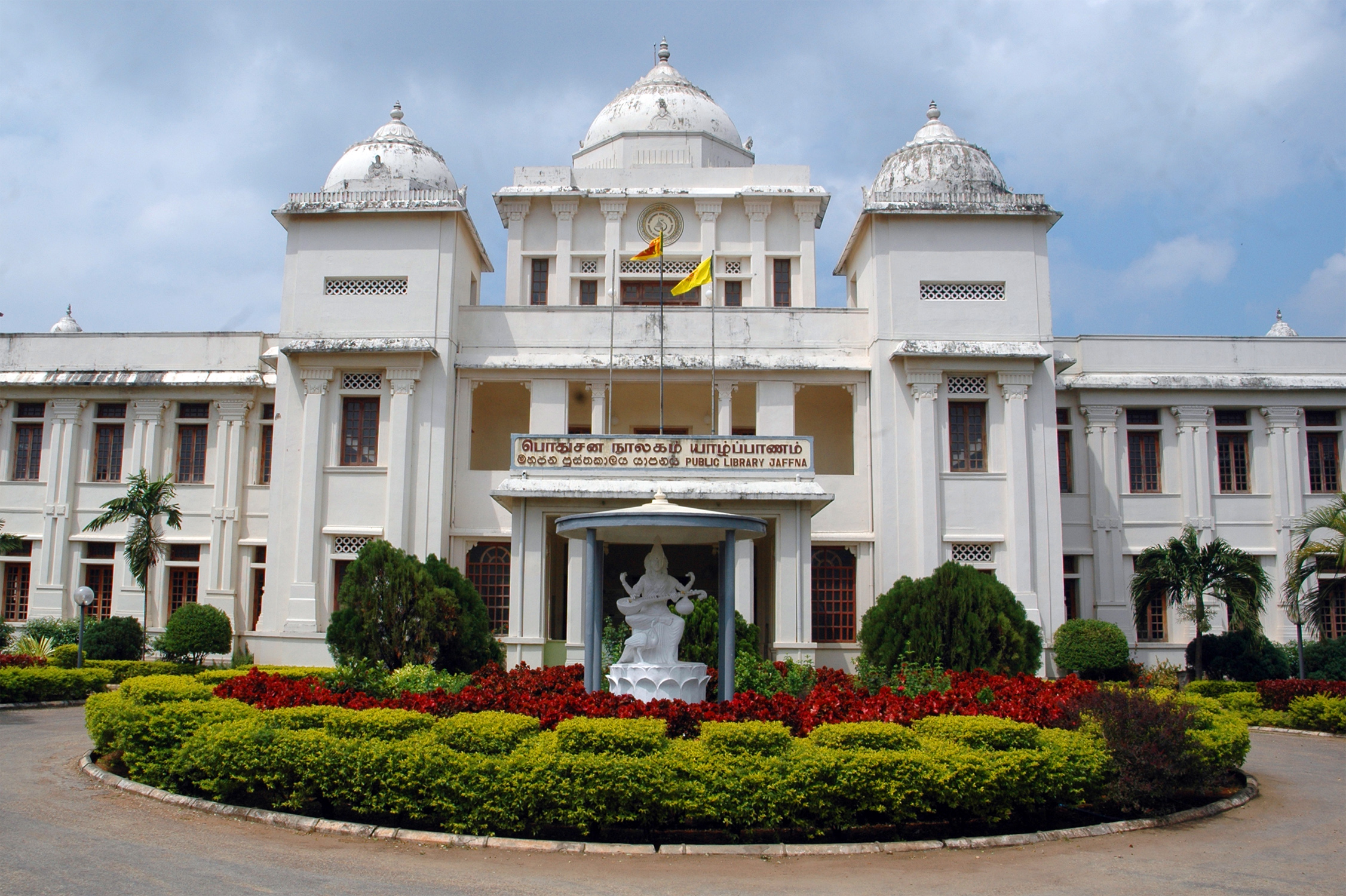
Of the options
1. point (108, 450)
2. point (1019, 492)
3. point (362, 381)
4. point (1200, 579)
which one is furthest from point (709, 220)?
point (108, 450)

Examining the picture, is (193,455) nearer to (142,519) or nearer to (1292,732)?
(142,519)

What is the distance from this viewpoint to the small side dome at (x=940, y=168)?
2258cm

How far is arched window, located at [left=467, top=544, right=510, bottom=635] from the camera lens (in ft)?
68.4

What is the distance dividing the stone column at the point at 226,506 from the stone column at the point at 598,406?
8.64 meters

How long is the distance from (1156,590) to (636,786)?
15.6 meters

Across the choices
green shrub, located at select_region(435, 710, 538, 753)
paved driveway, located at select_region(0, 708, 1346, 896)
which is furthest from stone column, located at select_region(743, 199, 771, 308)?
paved driveway, located at select_region(0, 708, 1346, 896)

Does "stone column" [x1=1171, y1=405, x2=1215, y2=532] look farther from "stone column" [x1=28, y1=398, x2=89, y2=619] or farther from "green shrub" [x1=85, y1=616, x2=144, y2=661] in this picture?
"stone column" [x1=28, y1=398, x2=89, y2=619]

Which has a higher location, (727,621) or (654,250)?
(654,250)

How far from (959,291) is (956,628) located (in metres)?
7.81

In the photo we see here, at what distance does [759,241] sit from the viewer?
24.6 m

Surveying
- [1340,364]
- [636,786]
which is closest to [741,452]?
[636,786]

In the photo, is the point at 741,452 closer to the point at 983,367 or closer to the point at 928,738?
the point at 983,367

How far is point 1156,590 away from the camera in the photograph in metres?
20.0

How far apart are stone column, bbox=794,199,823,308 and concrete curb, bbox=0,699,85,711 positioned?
1667 centimetres
